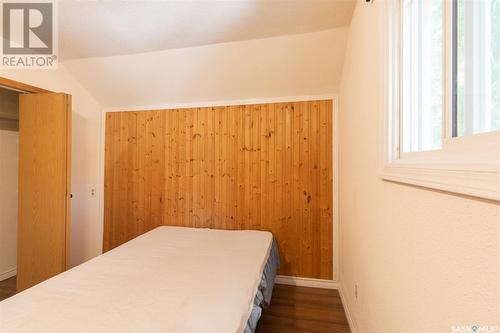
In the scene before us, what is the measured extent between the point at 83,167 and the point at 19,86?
1177mm

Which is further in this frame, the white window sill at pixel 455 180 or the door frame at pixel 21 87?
the door frame at pixel 21 87

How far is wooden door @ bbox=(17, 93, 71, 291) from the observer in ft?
7.49

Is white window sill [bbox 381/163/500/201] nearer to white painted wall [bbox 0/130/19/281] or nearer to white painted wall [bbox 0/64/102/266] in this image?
white painted wall [bbox 0/64/102/266]

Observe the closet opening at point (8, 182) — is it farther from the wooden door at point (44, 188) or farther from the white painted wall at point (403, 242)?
the white painted wall at point (403, 242)

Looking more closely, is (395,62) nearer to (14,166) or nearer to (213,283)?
(213,283)

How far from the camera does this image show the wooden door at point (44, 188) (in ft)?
7.49

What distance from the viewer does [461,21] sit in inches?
24.7

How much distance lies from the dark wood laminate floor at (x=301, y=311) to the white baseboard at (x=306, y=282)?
48mm

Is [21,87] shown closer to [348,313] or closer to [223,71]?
[223,71]

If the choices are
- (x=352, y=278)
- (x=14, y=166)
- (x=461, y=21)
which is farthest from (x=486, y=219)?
(x=14, y=166)

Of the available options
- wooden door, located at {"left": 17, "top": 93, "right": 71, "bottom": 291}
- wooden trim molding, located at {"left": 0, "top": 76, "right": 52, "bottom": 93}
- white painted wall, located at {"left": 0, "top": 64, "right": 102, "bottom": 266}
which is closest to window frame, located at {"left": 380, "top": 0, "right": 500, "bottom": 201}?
wooden door, located at {"left": 17, "top": 93, "right": 71, "bottom": 291}

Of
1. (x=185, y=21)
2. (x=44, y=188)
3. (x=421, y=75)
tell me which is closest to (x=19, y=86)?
(x=44, y=188)

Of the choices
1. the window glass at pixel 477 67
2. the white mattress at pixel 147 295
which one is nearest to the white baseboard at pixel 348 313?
the white mattress at pixel 147 295

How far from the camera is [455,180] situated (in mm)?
520
